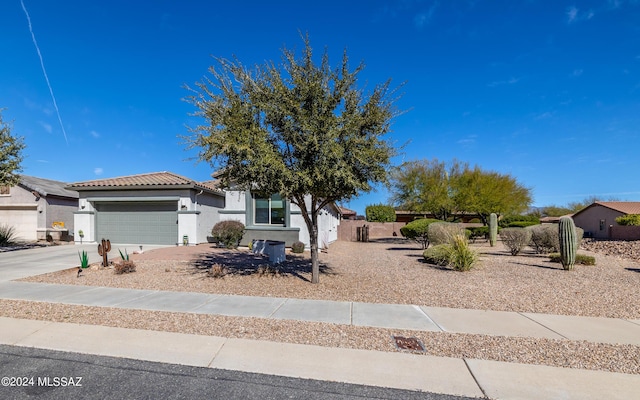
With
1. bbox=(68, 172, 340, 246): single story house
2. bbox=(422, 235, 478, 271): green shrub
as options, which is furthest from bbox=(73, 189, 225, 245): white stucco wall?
bbox=(422, 235, 478, 271): green shrub

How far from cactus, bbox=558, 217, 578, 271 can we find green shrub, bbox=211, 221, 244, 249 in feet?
46.2

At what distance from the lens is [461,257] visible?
448 inches

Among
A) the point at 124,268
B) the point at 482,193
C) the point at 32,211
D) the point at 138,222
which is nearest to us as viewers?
the point at 124,268

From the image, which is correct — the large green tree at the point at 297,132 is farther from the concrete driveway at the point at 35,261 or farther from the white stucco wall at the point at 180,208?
the white stucco wall at the point at 180,208

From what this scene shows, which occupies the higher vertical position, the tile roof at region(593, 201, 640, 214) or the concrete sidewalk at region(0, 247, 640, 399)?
the tile roof at region(593, 201, 640, 214)

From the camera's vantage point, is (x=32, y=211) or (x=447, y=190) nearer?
(x=32, y=211)

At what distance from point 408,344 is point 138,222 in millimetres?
18643

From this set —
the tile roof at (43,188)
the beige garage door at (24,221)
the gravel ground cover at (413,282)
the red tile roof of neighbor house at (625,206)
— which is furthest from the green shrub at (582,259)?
the beige garage door at (24,221)

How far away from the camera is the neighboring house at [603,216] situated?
2934 cm

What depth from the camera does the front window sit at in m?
17.2

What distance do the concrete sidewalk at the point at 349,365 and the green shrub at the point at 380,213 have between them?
33647mm

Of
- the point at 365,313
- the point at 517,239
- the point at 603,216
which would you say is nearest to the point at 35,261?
the point at 365,313

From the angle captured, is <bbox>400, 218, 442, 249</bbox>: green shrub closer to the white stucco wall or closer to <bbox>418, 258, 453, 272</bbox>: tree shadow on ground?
<bbox>418, 258, 453, 272</bbox>: tree shadow on ground

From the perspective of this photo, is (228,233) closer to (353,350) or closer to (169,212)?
(169,212)
